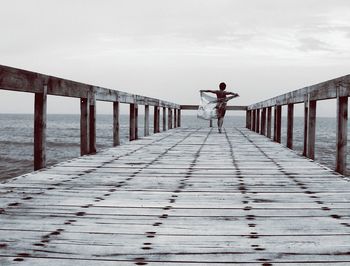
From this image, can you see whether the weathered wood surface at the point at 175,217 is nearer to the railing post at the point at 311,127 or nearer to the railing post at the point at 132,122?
the railing post at the point at 311,127

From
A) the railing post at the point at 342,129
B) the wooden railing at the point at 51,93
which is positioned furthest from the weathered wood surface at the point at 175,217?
the wooden railing at the point at 51,93

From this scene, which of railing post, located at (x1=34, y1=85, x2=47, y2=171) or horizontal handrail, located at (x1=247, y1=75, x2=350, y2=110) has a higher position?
horizontal handrail, located at (x1=247, y1=75, x2=350, y2=110)

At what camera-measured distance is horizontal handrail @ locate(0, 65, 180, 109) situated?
175 inches

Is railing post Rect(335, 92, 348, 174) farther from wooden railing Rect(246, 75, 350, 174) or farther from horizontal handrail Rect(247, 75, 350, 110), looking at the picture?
horizontal handrail Rect(247, 75, 350, 110)

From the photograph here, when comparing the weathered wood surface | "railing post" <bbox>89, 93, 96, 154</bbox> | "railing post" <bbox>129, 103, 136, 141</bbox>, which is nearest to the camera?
the weathered wood surface

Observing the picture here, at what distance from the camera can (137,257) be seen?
243cm

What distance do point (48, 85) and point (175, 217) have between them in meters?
3.01

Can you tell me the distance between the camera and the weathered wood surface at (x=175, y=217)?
246 cm

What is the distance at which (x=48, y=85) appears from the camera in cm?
561

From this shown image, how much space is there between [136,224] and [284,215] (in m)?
1.04

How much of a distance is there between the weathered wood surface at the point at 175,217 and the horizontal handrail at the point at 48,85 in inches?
36.8

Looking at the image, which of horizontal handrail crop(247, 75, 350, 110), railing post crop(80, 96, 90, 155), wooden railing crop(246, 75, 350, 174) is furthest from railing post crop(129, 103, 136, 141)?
railing post crop(80, 96, 90, 155)

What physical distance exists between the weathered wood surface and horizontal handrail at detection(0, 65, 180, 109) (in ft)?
3.06

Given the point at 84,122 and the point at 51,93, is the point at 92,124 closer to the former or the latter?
the point at 84,122
